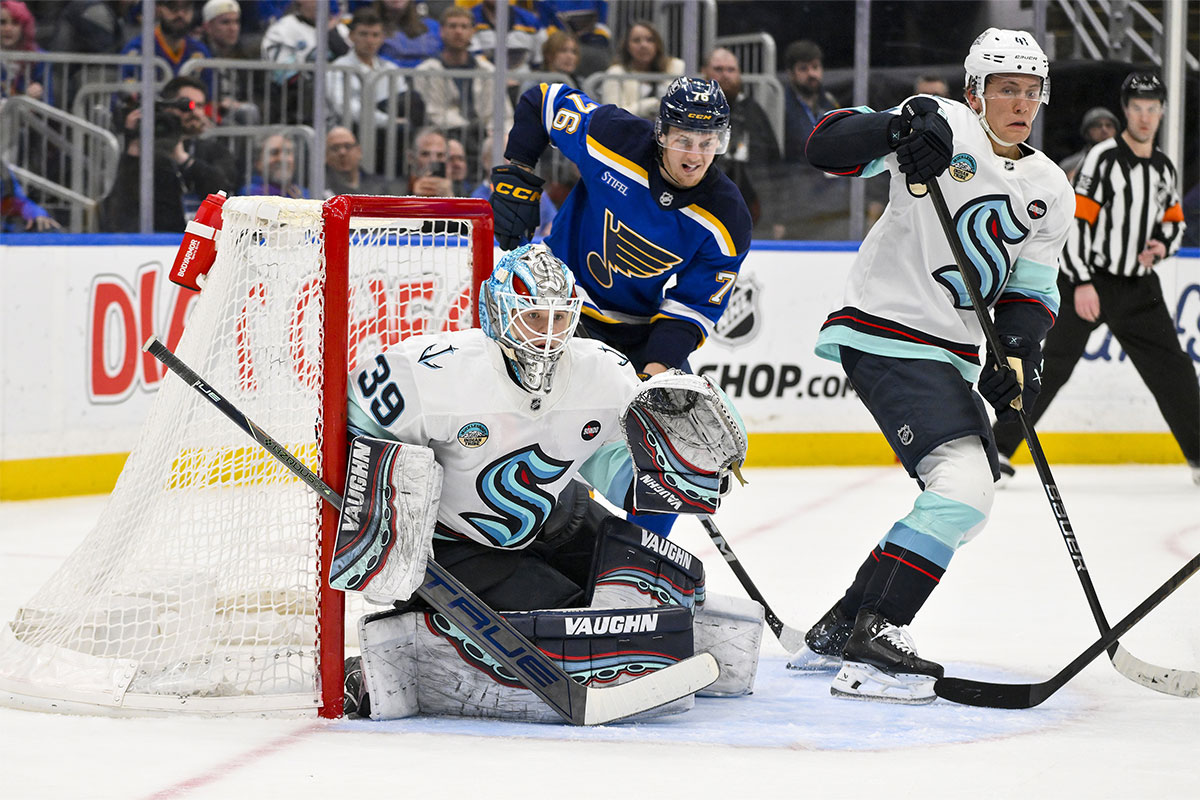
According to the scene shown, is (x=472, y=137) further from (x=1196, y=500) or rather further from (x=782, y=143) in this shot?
(x=1196, y=500)

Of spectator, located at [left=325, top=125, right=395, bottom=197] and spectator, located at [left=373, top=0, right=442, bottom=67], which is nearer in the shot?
spectator, located at [left=325, top=125, right=395, bottom=197]

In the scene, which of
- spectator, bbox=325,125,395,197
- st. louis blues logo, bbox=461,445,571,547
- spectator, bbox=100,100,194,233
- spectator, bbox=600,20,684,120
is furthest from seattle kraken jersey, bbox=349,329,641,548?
spectator, bbox=600,20,684,120

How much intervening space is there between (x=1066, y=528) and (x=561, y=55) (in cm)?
394

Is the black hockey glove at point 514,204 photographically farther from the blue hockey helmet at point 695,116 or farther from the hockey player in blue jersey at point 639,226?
the blue hockey helmet at point 695,116

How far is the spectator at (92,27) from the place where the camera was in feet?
19.7

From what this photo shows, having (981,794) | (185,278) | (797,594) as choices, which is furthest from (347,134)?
(981,794)

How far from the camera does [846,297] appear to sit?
10.3 feet

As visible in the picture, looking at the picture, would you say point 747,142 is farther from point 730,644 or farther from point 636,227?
point 730,644

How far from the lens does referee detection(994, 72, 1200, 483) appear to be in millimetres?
5723

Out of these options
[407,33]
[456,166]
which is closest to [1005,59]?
[456,166]

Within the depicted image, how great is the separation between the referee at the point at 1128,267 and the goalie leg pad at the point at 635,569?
310cm

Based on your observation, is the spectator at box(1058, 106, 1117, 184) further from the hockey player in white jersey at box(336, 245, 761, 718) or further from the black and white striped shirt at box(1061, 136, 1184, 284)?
the hockey player in white jersey at box(336, 245, 761, 718)

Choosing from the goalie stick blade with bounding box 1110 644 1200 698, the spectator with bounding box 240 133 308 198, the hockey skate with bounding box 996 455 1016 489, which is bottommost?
the hockey skate with bounding box 996 455 1016 489

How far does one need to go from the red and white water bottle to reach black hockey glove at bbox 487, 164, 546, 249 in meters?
0.57
